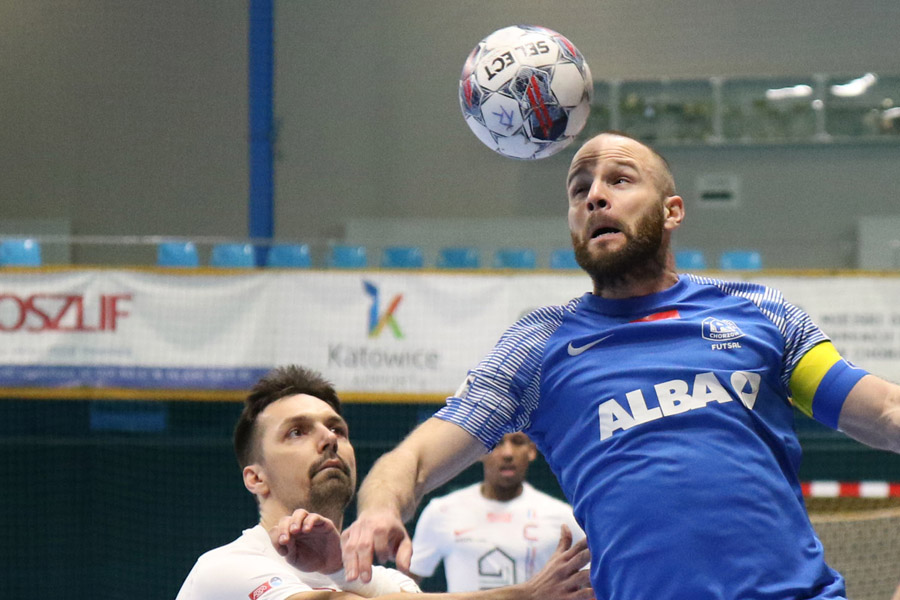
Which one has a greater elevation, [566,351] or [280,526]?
[566,351]

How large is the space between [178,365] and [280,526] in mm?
6322

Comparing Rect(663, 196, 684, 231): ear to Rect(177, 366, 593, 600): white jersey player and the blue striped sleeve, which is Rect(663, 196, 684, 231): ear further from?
Rect(177, 366, 593, 600): white jersey player

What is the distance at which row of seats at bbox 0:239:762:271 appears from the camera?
396 inches

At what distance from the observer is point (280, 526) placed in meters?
2.60

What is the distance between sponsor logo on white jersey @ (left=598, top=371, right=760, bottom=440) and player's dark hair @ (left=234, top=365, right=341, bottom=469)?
1388mm

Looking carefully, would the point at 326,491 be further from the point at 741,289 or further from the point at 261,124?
the point at 261,124

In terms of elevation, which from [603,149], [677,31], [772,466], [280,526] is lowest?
[280,526]

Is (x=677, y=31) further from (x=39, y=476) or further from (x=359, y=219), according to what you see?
(x=39, y=476)

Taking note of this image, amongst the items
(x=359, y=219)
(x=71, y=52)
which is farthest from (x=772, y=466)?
(x=71, y=52)

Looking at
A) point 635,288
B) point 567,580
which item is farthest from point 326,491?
point 635,288

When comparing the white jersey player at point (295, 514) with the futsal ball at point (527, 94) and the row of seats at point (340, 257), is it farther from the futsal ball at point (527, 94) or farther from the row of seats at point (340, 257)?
the row of seats at point (340, 257)

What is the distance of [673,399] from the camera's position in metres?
2.15

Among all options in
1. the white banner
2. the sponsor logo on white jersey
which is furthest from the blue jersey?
the white banner

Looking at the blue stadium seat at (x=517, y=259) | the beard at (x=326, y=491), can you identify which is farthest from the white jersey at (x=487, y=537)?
the blue stadium seat at (x=517, y=259)
